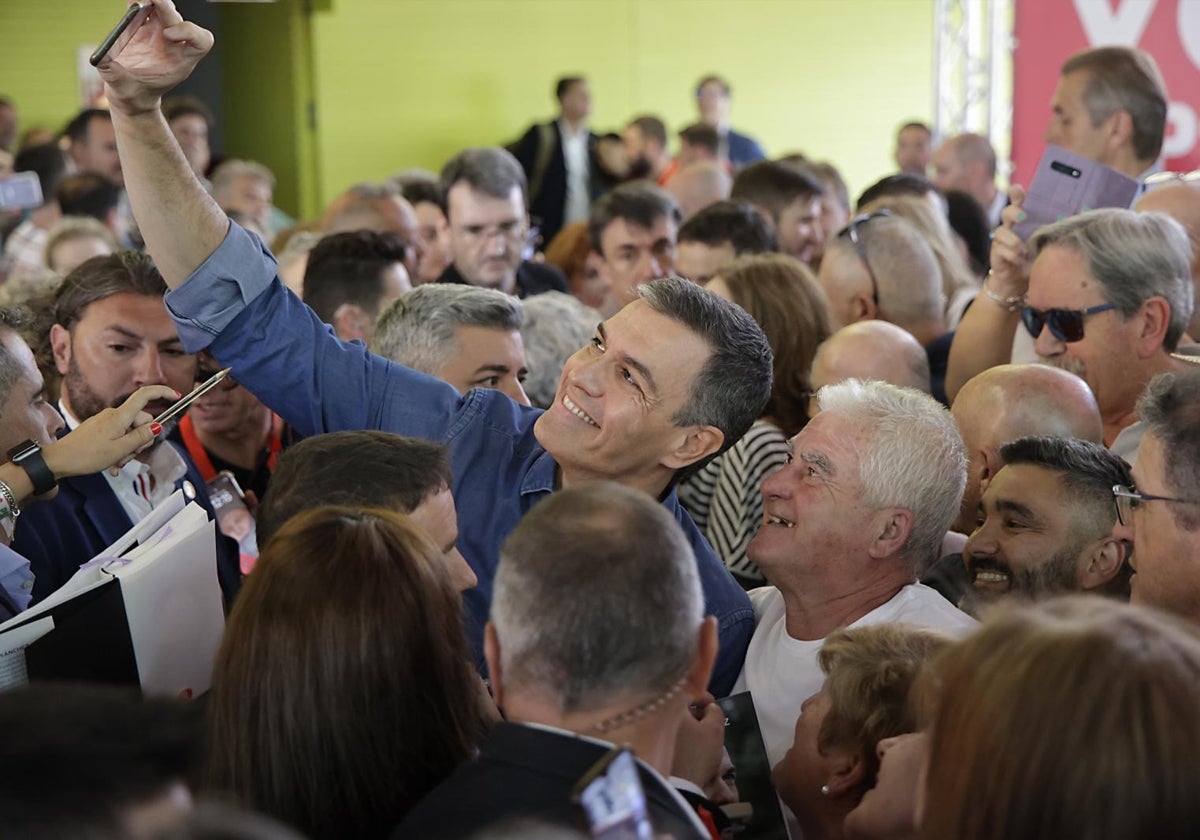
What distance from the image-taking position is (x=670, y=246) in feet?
18.6

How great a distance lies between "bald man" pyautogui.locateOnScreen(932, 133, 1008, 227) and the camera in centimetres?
716

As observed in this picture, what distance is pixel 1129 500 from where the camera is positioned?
238cm

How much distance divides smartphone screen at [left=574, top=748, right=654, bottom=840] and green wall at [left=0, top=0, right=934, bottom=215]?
11.5m

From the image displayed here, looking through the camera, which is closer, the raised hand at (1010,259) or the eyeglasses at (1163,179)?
the raised hand at (1010,259)

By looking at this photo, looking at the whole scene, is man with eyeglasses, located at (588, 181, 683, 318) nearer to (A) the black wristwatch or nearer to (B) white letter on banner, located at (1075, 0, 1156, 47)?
(B) white letter on banner, located at (1075, 0, 1156, 47)

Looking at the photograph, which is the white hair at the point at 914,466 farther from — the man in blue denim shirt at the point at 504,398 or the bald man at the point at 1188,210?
the bald man at the point at 1188,210

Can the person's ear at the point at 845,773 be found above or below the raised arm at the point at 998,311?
A: below

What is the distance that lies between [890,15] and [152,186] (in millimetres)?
12353

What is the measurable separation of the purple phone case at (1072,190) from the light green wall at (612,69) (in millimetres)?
9014

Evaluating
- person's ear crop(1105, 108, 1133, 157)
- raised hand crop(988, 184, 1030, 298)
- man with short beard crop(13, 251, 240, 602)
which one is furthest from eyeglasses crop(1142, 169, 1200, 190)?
man with short beard crop(13, 251, 240, 602)

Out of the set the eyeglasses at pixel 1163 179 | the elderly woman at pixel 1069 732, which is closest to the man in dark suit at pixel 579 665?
the elderly woman at pixel 1069 732

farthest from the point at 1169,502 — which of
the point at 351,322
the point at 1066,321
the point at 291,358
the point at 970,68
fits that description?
the point at 970,68

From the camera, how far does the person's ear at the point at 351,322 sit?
4.08 m

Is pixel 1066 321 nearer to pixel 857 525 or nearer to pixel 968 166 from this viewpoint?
pixel 857 525
